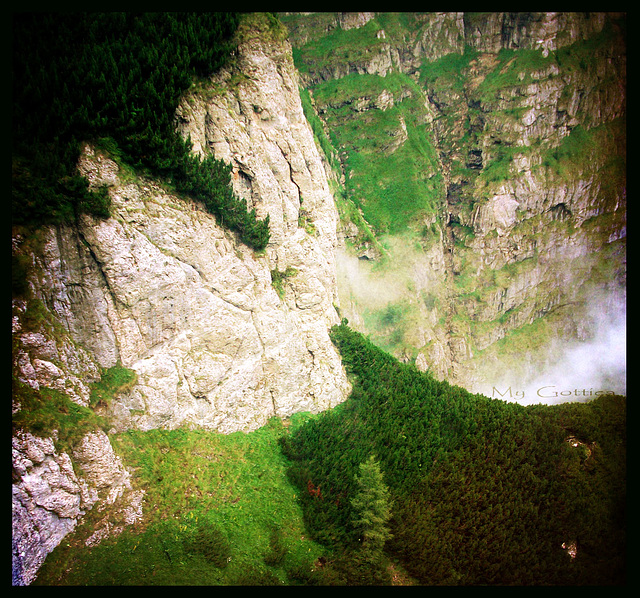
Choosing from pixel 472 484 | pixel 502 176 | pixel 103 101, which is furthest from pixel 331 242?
pixel 502 176

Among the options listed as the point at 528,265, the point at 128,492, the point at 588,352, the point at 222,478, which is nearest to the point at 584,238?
the point at 528,265

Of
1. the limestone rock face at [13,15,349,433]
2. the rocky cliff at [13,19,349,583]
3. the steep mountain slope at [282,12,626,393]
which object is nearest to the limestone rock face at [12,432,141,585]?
A: the rocky cliff at [13,19,349,583]

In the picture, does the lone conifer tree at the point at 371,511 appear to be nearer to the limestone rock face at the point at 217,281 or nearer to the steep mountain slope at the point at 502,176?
the limestone rock face at the point at 217,281

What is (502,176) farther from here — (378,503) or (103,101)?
(103,101)

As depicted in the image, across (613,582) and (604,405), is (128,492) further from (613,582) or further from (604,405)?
(604,405)

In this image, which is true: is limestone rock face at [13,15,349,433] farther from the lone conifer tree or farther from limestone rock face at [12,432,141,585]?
the lone conifer tree

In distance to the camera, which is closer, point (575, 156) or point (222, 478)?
point (222, 478)

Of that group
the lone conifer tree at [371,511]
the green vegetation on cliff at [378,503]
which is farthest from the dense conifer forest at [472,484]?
the lone conifer tree at [371,511]
